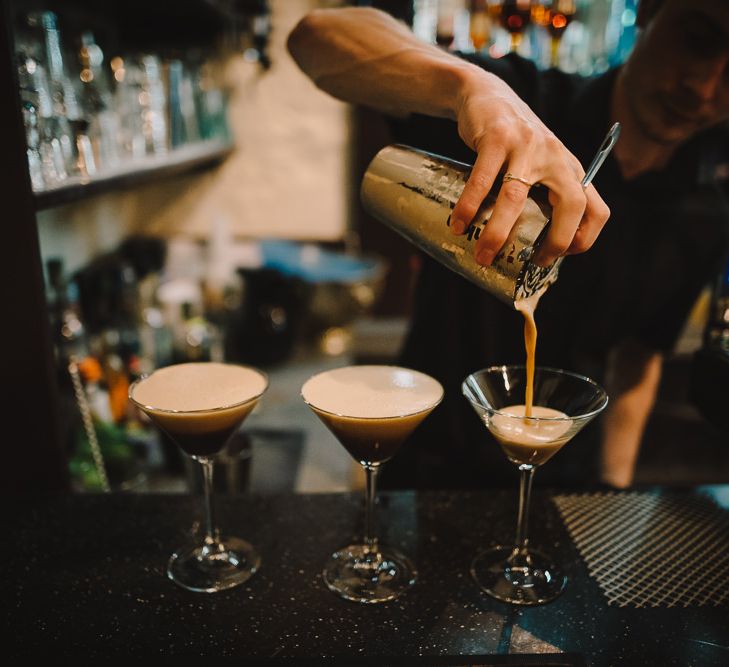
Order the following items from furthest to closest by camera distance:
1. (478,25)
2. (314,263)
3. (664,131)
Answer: (314,263) < (478,25) < (664,131)

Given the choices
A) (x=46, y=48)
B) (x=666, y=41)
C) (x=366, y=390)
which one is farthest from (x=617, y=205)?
(x=46, y=48)

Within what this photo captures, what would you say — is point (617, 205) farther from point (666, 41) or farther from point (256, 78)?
point (256, 78)

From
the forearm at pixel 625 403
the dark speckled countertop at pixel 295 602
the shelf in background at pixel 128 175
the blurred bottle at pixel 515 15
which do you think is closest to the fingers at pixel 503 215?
the dark speckled countertop at pixel 295 602

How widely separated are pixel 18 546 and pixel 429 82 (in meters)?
1.05

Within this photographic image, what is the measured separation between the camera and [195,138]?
2.66m

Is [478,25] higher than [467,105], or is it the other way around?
[478,25]

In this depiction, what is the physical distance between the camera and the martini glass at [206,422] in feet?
3.28

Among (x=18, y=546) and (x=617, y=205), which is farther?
(x=617, y=205)

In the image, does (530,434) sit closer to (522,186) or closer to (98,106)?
(522,186)

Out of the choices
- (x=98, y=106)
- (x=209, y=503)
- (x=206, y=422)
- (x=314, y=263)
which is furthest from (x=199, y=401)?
(x=314, y=263)

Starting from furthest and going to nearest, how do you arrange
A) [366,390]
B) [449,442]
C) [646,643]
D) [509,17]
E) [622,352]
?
[509,17]
[622,352]
[449,442]
[366,390]
[646,643]

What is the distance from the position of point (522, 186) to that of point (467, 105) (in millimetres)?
204

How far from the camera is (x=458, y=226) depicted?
884 mm

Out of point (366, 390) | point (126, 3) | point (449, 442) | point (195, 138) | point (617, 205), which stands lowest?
point (449, 442)
